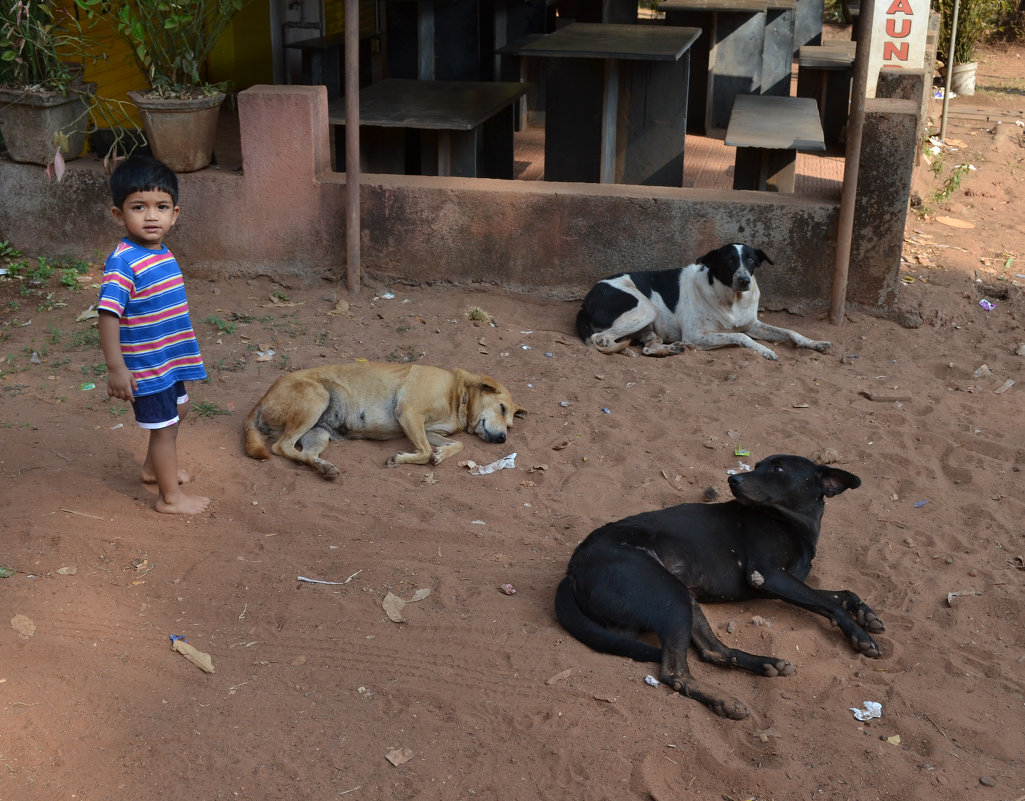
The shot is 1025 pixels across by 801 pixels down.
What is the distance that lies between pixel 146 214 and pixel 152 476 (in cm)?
133

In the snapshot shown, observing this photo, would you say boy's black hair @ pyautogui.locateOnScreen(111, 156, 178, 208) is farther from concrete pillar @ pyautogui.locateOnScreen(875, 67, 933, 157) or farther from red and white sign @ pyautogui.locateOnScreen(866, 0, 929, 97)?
red and white sign @ pyautogui.locateOnScreen(866, 0, 929, 97)

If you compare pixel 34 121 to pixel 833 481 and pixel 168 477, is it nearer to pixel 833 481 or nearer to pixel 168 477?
pixel 168 477

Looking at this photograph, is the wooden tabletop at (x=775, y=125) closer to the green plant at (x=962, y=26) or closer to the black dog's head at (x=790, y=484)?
the black dog's head at (x=790, y=484)

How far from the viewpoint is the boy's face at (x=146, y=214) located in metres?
3.87

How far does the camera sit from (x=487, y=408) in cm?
543

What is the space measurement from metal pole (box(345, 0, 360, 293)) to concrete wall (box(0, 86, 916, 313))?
168mm

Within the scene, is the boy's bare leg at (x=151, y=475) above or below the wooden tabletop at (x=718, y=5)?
below

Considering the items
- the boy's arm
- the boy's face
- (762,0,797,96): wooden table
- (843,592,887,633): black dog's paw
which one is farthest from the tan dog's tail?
(762,0,797,96): wooden table

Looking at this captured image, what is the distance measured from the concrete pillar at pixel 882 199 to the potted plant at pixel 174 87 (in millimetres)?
4541

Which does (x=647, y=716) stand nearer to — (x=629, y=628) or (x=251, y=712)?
(x=629, y=628)

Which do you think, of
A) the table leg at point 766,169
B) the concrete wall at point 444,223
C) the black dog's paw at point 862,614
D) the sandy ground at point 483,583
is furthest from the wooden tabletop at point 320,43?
the black dog's paw at point 862,614

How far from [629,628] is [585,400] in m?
2.36

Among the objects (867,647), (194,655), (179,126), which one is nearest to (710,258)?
(867,647)

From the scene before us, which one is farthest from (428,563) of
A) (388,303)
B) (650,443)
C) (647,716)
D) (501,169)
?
(501,169)
